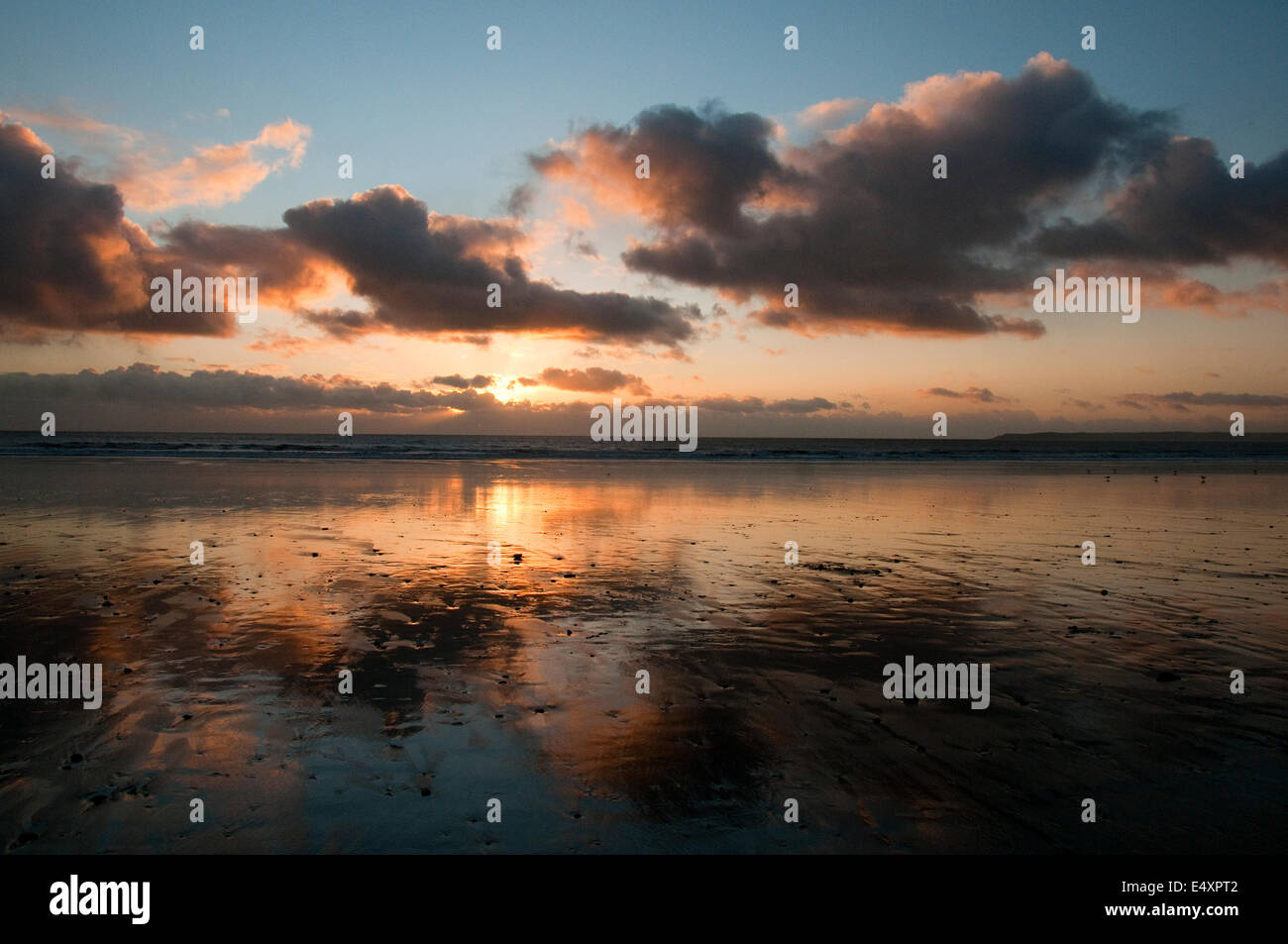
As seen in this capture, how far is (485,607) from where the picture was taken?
10586 millimetres

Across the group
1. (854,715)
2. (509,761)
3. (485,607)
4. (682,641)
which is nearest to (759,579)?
(682,641)

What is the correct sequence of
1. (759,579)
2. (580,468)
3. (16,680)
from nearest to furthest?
(16,680) < (759,579) < (580,468)

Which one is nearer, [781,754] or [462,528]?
[781,754]

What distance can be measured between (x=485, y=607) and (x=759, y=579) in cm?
491

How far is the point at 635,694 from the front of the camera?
7141mm

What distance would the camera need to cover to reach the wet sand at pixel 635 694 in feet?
15.6

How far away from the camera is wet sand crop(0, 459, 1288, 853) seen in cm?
475

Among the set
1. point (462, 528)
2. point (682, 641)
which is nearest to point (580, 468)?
point (462, 528)

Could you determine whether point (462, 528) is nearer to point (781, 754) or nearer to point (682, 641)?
point (682, 641)

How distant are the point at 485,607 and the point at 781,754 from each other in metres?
6.03

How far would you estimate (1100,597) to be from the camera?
1134 centimetres
